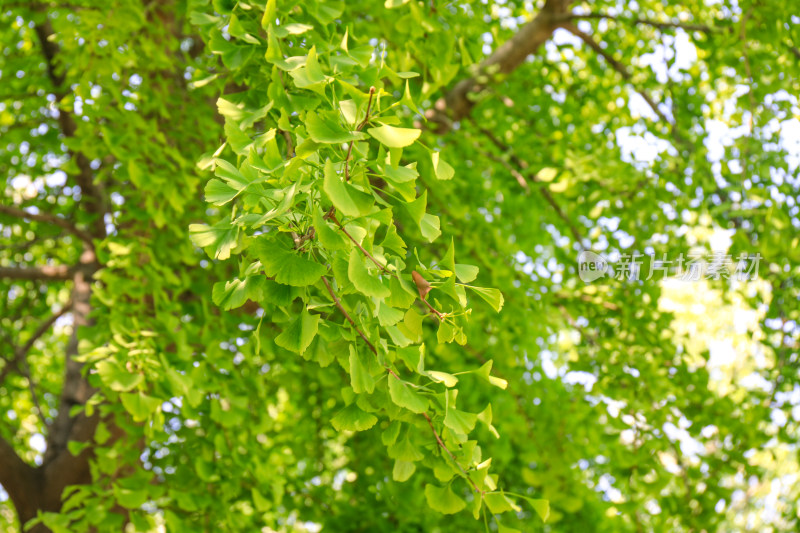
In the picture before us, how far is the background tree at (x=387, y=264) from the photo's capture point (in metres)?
0.74

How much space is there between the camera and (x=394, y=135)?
2.05ft

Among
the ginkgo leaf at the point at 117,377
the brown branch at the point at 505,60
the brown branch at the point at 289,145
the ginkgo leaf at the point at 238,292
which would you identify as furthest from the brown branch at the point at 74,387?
the ginkgo leaf at the point at 238,292

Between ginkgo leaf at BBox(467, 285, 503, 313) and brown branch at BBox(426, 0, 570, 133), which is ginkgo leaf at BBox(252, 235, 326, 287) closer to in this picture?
ginkgo leaf at BBox(467, 285, 503, 313)

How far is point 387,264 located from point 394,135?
0.44 ft

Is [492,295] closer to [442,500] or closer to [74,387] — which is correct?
[442,500]

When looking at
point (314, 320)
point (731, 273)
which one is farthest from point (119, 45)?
point (731, 273)

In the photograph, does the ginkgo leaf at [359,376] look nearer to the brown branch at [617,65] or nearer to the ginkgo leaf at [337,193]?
the ginkgo leaf at [337,193]

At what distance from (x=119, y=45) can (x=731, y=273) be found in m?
1.93

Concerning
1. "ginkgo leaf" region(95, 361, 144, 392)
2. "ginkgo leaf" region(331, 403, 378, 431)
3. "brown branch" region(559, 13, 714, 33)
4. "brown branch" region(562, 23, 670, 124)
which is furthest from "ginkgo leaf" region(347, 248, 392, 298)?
"brown branch" region(562, 23, 670, 124)

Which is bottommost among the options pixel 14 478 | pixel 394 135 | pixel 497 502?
pixel 14 478

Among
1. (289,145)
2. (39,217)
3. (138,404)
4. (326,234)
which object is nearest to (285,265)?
(326,234)

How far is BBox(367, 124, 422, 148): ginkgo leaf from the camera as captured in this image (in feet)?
2.04

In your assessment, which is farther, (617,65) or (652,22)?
(617,65)

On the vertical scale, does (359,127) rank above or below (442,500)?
above
